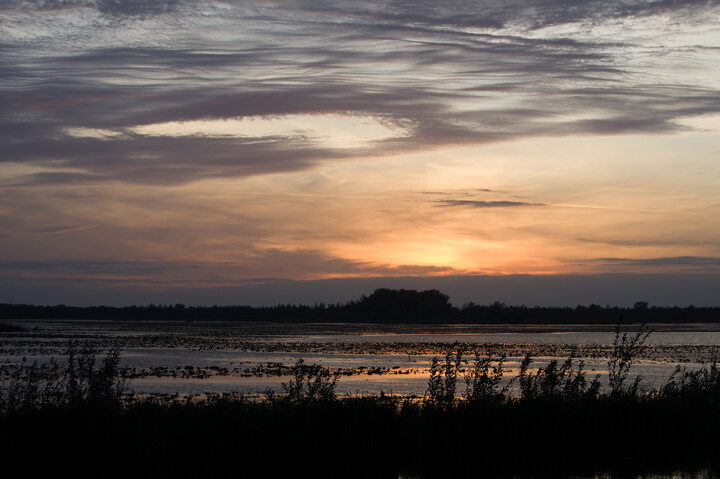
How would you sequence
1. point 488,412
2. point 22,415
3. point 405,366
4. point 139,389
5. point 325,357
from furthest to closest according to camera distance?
point 325,357
point 405,366
point 139,389
point 488,412
point 22,415

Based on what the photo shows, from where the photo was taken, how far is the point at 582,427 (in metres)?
15.0

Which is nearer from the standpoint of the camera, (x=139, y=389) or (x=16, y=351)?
(x=139, y=389)

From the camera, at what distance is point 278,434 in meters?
13.7

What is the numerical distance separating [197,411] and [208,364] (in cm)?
2480

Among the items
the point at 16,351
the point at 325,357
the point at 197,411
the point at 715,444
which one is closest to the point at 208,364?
the point at 325,357

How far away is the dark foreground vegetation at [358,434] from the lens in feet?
42.0

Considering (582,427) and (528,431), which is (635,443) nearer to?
(582,427)

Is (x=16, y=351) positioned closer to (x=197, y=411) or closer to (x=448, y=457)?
(x=197, y=411)

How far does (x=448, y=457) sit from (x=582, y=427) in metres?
3.33

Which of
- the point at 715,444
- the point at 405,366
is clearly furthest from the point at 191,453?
the point at 405,366

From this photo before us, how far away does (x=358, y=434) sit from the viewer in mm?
14117

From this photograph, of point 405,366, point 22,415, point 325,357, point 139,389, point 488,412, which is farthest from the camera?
point 325,357

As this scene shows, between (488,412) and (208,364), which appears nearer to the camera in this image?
(488,412)

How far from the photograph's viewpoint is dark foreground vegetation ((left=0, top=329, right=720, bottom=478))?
1280 cm
